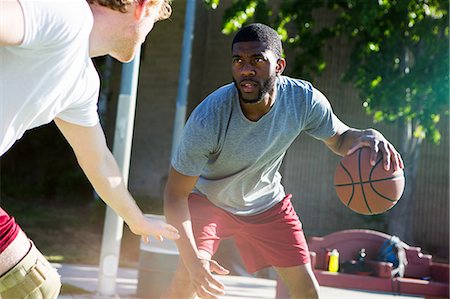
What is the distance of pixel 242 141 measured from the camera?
418 centimetres

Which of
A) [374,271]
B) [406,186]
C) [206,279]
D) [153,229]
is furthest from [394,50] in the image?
[153,229]

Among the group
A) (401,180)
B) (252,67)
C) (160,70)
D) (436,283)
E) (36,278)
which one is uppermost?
(160,70)

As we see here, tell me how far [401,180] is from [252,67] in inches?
49.3

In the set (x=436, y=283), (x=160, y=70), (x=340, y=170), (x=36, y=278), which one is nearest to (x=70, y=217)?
(x=160, y=70)

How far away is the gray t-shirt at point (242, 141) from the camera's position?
4043 mm

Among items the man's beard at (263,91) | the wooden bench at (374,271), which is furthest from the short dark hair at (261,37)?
the wooden bench at (374,271)

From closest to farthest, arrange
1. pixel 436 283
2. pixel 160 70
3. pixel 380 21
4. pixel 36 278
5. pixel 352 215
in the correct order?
pixel 36 278, pixel 436 283, pixel 380 21, pixel 352 215, pixel 160 70

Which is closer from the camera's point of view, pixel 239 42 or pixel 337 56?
pixel 239 42

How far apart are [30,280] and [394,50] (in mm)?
9931

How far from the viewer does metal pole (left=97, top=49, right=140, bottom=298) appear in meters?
7.05

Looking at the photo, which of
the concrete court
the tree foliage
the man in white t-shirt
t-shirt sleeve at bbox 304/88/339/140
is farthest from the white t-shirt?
the tree foliage

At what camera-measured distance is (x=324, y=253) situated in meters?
9.13

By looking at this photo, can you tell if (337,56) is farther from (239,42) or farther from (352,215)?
(239,42)

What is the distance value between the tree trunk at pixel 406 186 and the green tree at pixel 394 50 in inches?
1.0
